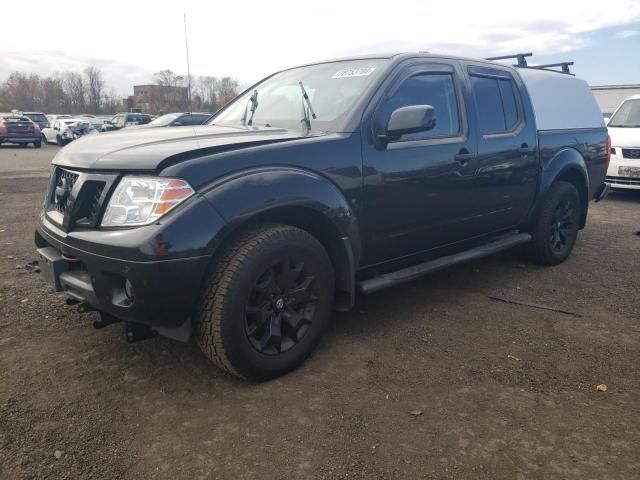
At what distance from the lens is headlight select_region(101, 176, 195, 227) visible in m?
2.39

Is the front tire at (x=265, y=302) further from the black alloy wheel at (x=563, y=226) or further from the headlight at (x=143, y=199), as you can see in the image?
the black alloy wheel at (x=563, y=226)

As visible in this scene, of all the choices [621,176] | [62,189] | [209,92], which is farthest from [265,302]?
[209,92]

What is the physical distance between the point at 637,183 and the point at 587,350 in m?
6.86

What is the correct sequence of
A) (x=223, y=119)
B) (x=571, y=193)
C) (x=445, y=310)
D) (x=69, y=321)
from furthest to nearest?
(x=571, y=193) < (x=223, y=119) < (x=445, y=310) < (x=69, y=321)

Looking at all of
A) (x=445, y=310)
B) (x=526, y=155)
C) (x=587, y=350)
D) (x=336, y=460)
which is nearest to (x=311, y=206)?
(x=336, y=460)

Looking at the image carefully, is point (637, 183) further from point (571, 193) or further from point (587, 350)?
point (587, 350)

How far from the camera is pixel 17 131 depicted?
2319 centimetres

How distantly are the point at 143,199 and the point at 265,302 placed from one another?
2.67 ft

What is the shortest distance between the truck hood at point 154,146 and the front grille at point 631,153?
7761 millimetres

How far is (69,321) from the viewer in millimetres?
3523

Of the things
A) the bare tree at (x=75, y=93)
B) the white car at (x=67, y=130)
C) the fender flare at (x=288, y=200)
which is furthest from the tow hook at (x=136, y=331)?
the bare tree at (x=75, y=93)

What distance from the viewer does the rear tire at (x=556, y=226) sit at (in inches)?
187

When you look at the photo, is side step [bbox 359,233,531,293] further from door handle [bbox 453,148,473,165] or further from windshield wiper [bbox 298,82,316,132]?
windshield wiper [bbox 298,82,316,132]

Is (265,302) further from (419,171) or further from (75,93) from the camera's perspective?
(75,93)
